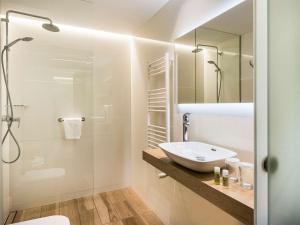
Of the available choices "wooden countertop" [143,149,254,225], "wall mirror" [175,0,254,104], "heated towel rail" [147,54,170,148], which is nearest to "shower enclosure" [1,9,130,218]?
"heated towel rail" [147,54,170,148]

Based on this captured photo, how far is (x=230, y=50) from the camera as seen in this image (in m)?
1.42

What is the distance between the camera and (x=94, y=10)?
2.22 m

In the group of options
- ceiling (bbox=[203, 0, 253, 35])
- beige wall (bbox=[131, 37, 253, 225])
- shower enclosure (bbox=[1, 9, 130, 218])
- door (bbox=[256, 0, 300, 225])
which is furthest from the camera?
shower enclosure (bbox=[1, 9, 130, 218])

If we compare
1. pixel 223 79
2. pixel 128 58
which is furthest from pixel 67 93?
pixel 223 79

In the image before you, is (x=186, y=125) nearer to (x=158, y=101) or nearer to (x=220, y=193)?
(x=158, y=101)

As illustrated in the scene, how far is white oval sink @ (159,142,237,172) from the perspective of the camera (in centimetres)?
114

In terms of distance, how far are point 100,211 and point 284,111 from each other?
232 cm

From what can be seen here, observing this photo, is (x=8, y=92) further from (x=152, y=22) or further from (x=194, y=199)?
(x=194, y=199)

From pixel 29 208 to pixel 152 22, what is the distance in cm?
277

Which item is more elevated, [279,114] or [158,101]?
[158,101]

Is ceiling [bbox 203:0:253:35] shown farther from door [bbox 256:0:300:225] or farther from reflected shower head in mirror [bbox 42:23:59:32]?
reflected shower head in mirror [bbox 42:23:59:32]

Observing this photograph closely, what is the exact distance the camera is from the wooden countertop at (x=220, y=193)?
2.71ft

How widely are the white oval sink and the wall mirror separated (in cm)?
37

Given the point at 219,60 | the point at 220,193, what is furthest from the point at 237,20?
the point at 220,193
